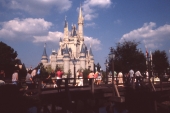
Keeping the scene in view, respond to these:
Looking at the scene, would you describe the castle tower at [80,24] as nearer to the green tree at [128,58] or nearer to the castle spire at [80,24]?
the castle spire at [80,24]

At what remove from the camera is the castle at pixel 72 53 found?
126 metres

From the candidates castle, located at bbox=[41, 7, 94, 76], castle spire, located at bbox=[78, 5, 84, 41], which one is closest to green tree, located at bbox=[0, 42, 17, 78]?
castle, located at bbox=[41, 7, 94, 76]

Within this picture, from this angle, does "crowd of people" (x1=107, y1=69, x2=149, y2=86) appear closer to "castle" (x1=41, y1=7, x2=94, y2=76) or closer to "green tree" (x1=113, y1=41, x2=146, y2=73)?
"green tree" (x1=113, y1=41, x2=146, y2=73)

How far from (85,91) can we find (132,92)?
4.35 meters

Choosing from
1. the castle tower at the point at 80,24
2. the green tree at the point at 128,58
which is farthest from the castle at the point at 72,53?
the green tree at the point at 128,58

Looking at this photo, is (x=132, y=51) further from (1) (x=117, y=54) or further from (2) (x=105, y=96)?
(2) (x=105, y=96)

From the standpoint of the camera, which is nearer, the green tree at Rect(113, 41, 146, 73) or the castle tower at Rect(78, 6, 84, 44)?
the green tree at Rect(113, 41, 146, 73)

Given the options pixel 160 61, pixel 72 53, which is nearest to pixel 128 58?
pixel 160 61

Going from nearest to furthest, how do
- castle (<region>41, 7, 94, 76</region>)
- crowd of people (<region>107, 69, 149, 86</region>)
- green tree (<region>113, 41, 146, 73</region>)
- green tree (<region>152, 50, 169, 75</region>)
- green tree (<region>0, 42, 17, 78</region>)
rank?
1. crowd of people (<region>107, 69, 149, 86</region>)
2. green tree (<region>113, 41, 146, 73</region>)
3. green tree (<region>0, 42, 17, 78</region>)
4. green tree (<region>152, 50, 169, 75</region>)
5. castle (<region>41, 7, 94, 76</region>)

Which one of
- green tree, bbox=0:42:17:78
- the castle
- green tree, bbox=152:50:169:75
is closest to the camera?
green tree, bbox=0:42:17:78

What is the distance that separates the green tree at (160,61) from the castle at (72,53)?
191 feet

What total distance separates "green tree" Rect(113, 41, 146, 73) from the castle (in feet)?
267

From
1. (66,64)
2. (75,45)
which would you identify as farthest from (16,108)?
(75,45)

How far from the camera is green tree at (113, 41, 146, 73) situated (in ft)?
131
